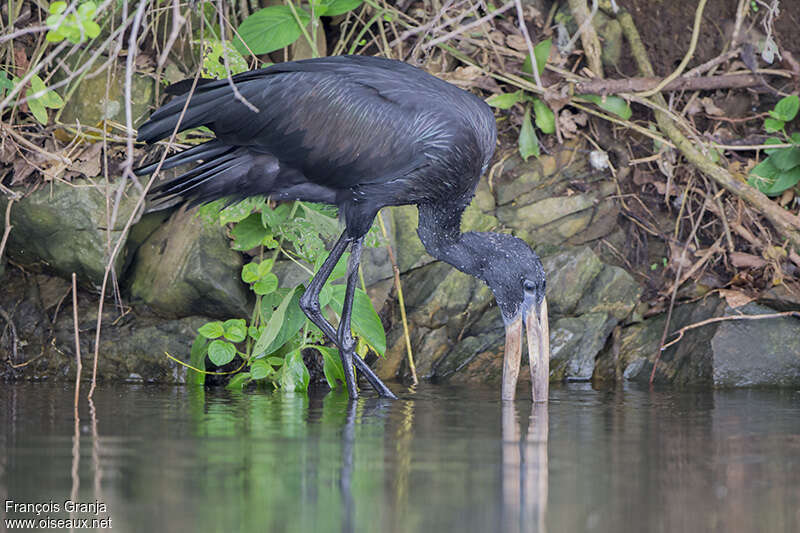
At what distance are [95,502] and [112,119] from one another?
4328mm

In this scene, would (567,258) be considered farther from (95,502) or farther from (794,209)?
(95,502)

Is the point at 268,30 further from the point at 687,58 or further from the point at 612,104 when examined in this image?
the point at 687,58

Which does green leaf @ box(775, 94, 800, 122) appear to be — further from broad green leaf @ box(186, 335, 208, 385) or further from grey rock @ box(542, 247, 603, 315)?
broad green leaf @ box(186, 335, 208, 385)

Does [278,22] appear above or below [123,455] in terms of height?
above

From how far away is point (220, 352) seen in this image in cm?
537

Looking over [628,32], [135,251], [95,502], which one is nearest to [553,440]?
[95,502]

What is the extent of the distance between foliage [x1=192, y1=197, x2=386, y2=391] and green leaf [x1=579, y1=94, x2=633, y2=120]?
2120 millimetres

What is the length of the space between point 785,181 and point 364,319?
9.66 ft

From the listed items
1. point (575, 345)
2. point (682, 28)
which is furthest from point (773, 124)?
point (575, 345)

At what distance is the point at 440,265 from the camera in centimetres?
637

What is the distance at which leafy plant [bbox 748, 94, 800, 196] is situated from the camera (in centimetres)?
653

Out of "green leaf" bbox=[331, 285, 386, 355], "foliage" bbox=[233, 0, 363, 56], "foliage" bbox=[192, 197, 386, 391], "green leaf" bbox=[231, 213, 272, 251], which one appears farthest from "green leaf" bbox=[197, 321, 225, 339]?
"foliage" bbox=[233, 0, 363, 56]

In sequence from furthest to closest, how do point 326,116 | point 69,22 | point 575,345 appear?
point 575,345 < point 326,116 < point 69,22

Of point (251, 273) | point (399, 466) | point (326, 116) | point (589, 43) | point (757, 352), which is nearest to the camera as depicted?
point (399, 466)
